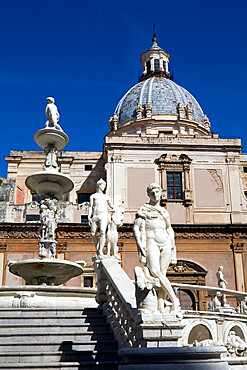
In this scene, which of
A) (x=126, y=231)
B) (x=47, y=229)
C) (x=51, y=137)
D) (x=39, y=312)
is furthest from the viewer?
(x=126, y=231)

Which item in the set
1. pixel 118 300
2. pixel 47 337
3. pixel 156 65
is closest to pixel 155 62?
pixel 156 65

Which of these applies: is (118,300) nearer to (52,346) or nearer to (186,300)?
(52,346)

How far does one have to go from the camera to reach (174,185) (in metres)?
31.3

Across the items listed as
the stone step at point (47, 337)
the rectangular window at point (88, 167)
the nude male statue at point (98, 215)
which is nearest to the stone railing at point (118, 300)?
the stone step at point (47, 337)

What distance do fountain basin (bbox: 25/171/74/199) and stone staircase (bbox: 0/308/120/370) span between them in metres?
5.89

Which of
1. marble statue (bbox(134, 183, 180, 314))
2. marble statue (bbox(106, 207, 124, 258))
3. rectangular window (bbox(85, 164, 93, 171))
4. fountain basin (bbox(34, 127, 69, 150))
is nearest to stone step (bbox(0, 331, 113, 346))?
marble statue (bbox(134, 183, 180, 314))

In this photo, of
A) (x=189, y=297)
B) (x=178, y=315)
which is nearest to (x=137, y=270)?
(x=178, y=315)

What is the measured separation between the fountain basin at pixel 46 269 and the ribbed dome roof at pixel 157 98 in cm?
3207

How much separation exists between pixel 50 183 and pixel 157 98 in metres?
32.5

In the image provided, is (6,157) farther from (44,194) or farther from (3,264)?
(44,194)

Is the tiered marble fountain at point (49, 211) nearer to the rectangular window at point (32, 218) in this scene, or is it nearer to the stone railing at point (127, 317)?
the stone railing at point (127, 317)

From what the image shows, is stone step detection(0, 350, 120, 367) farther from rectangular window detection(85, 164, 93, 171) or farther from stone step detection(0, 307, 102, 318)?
rectangular window detection(85, 164, 93, 171)

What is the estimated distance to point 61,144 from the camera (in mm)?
15578

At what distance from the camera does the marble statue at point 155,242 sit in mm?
7454
